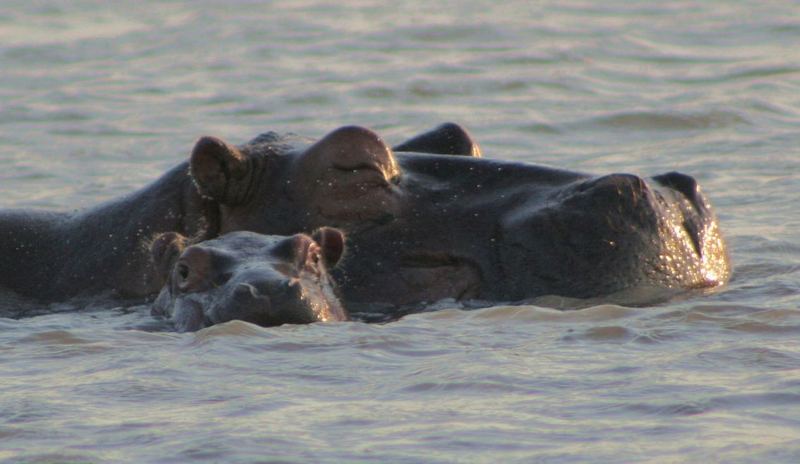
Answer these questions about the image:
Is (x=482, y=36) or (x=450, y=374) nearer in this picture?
(x=450, y=374)

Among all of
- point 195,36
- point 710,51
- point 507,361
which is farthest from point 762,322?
point 195,36

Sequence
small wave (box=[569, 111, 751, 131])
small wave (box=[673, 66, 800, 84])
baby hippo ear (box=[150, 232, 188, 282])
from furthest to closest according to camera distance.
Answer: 1. small wave (box=[673, 66, 800, 84])
2. small wave (box=[569, 111, 751, 131])
3. baby hippo ear (box=[150, 232, 188, 282])

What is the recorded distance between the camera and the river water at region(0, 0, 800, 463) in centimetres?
530

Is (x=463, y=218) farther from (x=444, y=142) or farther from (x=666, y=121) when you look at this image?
(x=666, y=121)

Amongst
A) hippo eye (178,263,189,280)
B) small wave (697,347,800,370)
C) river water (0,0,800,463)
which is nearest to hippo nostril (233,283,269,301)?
river water (0,0,800,463)

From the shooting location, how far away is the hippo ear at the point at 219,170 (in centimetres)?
691

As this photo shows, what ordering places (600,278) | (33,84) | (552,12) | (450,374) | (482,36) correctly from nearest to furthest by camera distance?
(450,374)
(600,278)
(33,84)
(482,36)
(552,12)

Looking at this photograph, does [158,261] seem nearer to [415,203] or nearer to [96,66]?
[415,203]

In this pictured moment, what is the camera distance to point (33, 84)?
58.4ft

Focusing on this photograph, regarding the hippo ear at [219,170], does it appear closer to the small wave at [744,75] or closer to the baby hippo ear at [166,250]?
the baby hippo ear at [166,250]

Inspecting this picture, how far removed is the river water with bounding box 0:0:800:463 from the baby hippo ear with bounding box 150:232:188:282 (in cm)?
24

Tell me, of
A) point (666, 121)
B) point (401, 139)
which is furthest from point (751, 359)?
point (666, 121)

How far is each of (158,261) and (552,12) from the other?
15.0 meters

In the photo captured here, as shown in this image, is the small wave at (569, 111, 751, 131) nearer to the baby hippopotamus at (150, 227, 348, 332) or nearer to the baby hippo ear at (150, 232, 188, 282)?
the baby hippopotamus at (150, 227, 348, 332)
